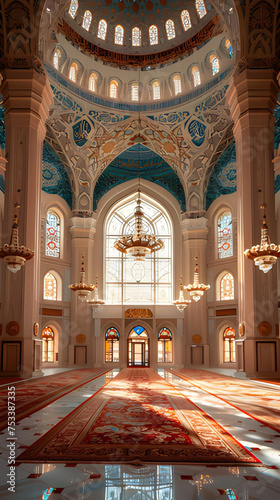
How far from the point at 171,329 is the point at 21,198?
10.2 meters

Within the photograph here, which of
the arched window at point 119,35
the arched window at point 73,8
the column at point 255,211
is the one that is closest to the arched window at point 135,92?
the arched window at point 119,35

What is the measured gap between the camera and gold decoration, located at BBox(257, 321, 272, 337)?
11.2 m

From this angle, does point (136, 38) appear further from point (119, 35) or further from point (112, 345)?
Result: point (112, 345)

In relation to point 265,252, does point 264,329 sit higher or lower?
lower

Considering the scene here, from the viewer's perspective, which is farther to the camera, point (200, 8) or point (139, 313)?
point (139, 313)

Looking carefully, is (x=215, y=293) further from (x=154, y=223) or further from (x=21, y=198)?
(x=21, y=198)

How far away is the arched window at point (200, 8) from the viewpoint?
16.9 m

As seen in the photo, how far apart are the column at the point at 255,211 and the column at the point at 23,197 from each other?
5.00 m

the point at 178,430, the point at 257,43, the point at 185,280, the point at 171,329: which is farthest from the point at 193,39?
the point at 178,430

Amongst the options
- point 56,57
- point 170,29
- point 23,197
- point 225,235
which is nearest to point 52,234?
point 56,57

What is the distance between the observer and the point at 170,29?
1820 centimetres

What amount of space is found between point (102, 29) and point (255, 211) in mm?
10720

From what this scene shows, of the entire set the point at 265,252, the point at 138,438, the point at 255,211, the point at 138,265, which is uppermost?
the point at 255,211

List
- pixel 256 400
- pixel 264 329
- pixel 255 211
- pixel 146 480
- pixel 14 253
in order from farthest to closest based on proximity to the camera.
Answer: pixel 255 211
pixel 264 329
pixel 14 253
pixel 256 400
pixel 146 480
